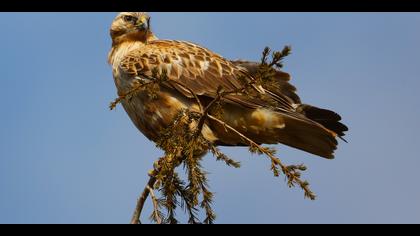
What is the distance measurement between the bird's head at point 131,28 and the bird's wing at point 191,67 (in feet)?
1.24

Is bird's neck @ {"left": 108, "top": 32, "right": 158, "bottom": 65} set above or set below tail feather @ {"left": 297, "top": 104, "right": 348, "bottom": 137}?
above

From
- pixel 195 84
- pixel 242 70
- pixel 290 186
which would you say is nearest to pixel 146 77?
pixel 195 84

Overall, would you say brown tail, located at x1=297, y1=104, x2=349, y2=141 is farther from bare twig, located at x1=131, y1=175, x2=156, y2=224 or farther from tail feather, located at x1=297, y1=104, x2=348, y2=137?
bare twig, located at x1=131, y1=175, x2=156, y2=224

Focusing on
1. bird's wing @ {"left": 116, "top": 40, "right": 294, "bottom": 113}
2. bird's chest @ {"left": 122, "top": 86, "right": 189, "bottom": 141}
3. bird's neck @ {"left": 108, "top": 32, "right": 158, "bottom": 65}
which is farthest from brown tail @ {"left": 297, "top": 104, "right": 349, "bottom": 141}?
bird's neck @ {"left": 108, "top": 32, "right": 158, "bottom": 65}

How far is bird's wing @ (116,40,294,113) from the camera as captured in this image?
26.7ft

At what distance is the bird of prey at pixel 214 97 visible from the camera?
7.89 meters

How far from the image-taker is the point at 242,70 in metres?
8.57

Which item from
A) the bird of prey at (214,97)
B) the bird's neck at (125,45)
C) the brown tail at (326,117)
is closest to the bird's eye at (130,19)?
the bird's neck at (125,45)

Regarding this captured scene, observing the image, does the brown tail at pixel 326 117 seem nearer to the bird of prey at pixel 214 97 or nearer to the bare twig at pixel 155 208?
the bird of prey at pixel 214 97

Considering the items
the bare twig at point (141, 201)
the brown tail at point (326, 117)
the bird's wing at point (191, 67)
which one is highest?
the bird's wing at point (191, 67)

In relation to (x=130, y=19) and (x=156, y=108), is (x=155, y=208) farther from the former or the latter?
(x=130, y=19)
